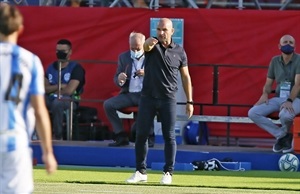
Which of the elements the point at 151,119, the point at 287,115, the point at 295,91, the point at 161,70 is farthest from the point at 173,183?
the point at 295,91

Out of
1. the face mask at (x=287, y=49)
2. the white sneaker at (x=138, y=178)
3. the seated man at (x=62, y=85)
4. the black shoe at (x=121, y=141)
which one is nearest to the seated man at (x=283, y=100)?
the face mask at (x=287, y=49)

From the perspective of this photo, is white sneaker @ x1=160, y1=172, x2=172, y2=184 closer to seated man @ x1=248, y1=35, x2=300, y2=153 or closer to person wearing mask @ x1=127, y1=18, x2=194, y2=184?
person wearing mask @ x1=127, y1=18, x2=194, y2=184

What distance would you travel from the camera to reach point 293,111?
56.0 ft

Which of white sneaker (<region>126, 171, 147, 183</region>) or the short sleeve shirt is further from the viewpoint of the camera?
the short sleeve shirt

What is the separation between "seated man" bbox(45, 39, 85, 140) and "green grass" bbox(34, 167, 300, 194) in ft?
5.57

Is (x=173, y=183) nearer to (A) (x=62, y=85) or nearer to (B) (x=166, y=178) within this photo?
(B) (x=166, y=178)

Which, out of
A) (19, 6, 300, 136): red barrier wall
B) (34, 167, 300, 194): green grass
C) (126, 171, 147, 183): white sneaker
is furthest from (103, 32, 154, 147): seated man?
(126, 171, 147, 183): white sneaker

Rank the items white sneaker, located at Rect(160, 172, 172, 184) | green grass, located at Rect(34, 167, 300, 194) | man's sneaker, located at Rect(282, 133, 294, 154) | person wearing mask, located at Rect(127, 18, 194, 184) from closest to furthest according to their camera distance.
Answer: green grass, located at Rect(34, 167, 300, 194) < person wearing mask, located at Rect(127, 18, 194, 184) < white sneaker, located at Rect(160, 172, 172, 184) < man's sneaker, located at Rect(282, 133, 294, 154)

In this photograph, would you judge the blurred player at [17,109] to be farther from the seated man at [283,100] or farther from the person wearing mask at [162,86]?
the seated man at [283,100]

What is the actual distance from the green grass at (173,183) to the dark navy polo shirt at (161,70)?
1168 millimetres

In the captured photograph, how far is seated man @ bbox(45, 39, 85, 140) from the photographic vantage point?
18.4m

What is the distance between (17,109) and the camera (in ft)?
25.7

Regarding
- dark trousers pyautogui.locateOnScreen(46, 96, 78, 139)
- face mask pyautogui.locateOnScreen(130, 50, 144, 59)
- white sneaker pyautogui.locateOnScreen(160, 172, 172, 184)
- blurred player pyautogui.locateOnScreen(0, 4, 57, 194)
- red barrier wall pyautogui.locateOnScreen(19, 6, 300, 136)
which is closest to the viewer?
blurred player pyautogui.locateOnScreen(0, 4, 57, 194)

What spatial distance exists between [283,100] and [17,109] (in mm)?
9995
